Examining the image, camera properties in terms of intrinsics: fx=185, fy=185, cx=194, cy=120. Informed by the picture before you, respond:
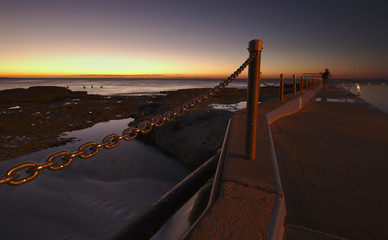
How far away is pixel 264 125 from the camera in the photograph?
3.49m

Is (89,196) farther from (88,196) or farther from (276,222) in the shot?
(276,222)

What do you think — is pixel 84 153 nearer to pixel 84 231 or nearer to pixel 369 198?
pixel 369 198

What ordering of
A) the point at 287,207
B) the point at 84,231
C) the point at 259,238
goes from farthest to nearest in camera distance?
the point at 84,231 → the point at 287,207 → the point at 259,238

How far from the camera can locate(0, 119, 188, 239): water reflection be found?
13.2 feet

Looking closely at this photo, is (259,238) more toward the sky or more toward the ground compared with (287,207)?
more toward the sky

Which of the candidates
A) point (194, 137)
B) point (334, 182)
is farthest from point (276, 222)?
point (194, 137)

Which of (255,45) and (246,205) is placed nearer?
(246,205)

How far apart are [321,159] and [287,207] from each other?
1413mm

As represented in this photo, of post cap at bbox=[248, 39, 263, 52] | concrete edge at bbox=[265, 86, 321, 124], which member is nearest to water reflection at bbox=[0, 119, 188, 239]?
concrete edge at bbox=[265, 86, 321, 124]

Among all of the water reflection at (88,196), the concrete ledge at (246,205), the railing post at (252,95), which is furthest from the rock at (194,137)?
the concrete ledge at (246,205)

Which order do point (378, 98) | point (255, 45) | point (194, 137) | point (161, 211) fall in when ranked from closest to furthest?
1. point (255, 45)
2. point (161, 211)
3. point (194, 137)
4. point (378, 98)

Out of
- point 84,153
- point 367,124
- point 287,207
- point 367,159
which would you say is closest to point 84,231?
point 84,153

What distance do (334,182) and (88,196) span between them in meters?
5.79

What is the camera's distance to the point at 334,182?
2168 mm
